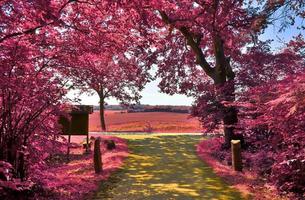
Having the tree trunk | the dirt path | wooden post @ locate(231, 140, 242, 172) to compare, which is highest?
the tree trunk

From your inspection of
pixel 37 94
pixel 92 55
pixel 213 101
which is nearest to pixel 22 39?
pixel 37 94

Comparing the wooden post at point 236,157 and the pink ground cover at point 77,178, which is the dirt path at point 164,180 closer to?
the pink ground cover at point 77,178

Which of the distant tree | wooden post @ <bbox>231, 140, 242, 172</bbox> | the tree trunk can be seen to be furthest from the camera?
the tree trunk

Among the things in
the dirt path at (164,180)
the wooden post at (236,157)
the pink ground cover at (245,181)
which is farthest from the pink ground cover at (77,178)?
the wooden post at (236,157)

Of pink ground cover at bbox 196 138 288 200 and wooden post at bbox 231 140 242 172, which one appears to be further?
wooden post at bbox 231 140 242 172

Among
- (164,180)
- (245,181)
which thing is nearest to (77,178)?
(164,180)

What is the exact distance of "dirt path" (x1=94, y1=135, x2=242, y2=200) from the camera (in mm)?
11805

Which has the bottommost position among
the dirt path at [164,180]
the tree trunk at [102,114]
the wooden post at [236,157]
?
the dirt path at [164,180]

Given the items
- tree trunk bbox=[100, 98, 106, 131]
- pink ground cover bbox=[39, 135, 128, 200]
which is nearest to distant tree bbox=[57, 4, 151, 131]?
pink ground cover bbox=[39, 135, 128, 200]

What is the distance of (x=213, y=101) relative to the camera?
19.3 meters

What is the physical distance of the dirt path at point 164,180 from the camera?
11.8 m

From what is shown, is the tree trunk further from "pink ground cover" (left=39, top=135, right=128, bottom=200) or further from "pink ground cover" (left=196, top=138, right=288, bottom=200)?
"pink ground cover" (left=196, top=138, right=288, bottom=200)

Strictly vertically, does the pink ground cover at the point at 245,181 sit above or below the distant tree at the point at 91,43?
below

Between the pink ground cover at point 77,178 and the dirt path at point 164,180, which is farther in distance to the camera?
the dirt path at point 164,180
